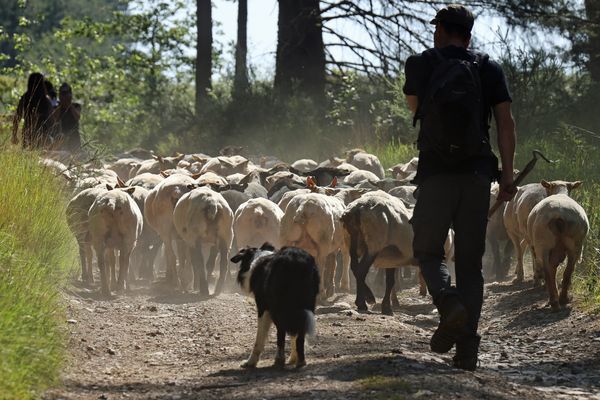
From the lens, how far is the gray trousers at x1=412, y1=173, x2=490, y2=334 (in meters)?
7.83

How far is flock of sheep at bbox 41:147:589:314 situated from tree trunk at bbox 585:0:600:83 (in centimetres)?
687

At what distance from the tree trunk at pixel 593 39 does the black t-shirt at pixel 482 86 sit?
14.8 metres

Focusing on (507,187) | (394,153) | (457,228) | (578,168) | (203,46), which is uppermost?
(203,46)

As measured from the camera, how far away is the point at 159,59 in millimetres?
47031

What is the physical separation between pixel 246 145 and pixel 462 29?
25.1m

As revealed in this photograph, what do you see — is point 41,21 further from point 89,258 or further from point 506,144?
point 506,144

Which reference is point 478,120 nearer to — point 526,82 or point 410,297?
point 410,297

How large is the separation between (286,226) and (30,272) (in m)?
4.84

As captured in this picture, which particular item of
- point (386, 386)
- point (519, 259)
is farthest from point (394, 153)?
point (386, 386)

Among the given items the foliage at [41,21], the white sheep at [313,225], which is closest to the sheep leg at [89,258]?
the white sheep at [313,225]

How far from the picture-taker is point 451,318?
7.57 metres

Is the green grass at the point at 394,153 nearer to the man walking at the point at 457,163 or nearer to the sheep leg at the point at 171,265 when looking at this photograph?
the sheep leg at the point at 171,265

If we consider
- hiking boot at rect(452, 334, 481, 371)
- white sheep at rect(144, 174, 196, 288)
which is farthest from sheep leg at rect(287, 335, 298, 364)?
white sheep at rect(144, 174, 196, 288)

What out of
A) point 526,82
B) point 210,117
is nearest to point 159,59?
point 210,117
